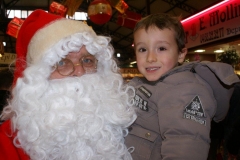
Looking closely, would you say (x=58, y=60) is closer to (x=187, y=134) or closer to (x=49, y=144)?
(x=49, y=144)

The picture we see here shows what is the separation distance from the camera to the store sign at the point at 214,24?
4426 millimetres

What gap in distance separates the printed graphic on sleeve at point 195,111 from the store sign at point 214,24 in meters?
3.42

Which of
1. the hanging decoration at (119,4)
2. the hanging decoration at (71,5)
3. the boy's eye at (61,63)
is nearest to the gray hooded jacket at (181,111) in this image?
the boy's eye at (61,63)

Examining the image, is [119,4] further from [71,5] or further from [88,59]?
[88,59]

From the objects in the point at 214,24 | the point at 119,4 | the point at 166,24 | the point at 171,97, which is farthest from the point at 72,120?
the point at 119,4

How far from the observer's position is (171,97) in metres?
1.39

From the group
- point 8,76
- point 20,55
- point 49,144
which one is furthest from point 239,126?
point 8,76

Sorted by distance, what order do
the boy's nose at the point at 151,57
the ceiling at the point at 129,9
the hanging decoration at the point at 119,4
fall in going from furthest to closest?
the ceiling at the point at 129,9, the hanging decoration at the point at 119,4, the boy's nose at the point at 151,57

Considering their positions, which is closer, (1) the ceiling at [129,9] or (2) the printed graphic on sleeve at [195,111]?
(2) the printed graphic on sleeve at [195,111]

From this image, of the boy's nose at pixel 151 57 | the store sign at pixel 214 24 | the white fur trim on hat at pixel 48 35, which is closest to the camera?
the white fur trim on hat at pixel 48 35

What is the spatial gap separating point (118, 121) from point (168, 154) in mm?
340

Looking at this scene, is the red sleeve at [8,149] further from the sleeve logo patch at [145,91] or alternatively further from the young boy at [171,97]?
the sleeve logo patch at [145,91]

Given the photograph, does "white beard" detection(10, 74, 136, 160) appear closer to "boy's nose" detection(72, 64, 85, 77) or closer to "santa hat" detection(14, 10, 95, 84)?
"boy's nose" detection(72, 64, 85, 77)

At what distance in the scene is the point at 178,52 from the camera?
5.97ft
